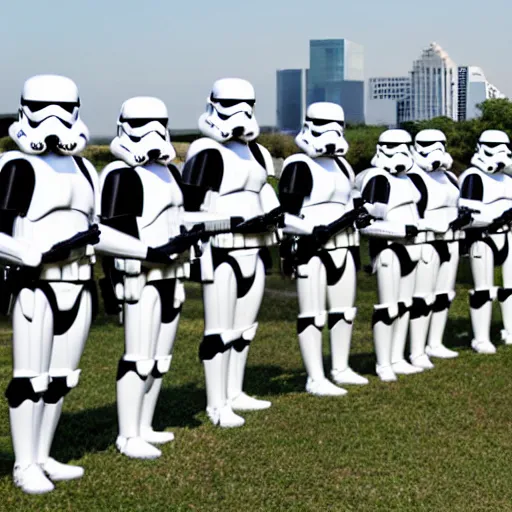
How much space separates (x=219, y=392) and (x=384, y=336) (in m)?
2.42

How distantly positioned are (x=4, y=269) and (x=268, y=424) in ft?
9.22

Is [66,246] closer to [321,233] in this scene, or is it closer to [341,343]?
[321,233]

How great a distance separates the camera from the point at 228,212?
329 inches

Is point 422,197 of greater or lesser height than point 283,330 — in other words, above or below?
above

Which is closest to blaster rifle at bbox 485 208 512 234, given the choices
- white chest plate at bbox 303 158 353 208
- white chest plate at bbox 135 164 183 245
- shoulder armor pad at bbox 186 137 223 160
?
white chest plate at bbox 303 158 353 208

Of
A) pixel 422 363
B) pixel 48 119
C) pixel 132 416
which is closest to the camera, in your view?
pixel 48 119

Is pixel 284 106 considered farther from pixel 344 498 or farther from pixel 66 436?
pixel 344 498

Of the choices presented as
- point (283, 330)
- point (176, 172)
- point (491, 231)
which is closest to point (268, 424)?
point (176, 172)

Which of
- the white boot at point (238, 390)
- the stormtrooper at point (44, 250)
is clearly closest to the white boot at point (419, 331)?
the white boot at point (238, 390)

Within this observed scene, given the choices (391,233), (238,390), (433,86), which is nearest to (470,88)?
(433,86)

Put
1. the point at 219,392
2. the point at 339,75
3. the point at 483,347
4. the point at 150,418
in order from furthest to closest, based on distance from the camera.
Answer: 1. the point at 339,75
2. the point at 483,347
3. the point at 219,392
4. the point at 150,418

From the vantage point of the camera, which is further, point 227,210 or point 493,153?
point 493,153

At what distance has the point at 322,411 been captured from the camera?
9156mm

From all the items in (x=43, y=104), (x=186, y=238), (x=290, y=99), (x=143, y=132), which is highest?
(x=290, y=99)
